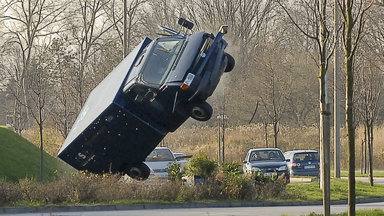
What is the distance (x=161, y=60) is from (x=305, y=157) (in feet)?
67.2

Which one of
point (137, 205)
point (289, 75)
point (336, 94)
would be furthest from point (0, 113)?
point (137, 205)

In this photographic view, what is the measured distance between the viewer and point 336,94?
104 ft

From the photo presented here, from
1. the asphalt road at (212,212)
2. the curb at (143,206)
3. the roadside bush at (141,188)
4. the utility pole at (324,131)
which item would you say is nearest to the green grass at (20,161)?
the roadside bush at (141,188)

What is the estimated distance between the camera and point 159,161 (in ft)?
96.5

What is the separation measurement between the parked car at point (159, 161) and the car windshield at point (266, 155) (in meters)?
4.47

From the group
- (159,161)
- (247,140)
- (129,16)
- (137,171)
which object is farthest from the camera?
(129,16)

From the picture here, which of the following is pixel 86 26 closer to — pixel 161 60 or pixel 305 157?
pixel 305 157

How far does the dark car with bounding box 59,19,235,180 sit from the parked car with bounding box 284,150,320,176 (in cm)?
1881

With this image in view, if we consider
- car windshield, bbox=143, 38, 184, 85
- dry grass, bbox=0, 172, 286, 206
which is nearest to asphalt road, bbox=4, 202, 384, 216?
dry grass, bbox=0, 172, 286, 206

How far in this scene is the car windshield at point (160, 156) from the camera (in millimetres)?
29578

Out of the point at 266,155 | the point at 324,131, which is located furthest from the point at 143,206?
the point at 266,155

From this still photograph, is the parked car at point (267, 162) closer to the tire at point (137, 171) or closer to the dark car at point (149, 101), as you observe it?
the tire at point (137, 171)

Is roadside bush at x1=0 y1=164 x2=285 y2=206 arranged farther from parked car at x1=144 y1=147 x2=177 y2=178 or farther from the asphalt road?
parked car at x1=144 y1=147 x2=177 y2=178

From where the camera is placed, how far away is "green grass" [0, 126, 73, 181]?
85.3 ft
